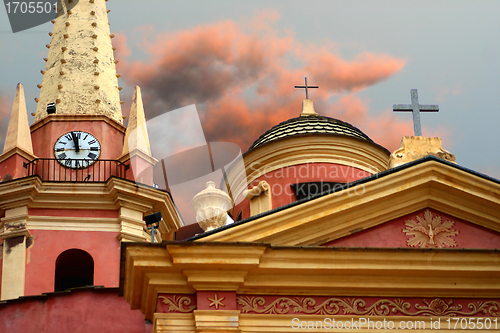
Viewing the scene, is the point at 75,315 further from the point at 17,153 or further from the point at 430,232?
the point at 430,232

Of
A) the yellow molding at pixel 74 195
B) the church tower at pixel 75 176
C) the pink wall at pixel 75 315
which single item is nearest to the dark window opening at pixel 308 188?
the church tower at pixel 75 176

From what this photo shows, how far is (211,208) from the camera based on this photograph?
49.8 ft

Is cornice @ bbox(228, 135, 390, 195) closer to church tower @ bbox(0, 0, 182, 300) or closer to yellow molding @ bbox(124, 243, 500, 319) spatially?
church tower @ bbox(0, 0, 182, 300)

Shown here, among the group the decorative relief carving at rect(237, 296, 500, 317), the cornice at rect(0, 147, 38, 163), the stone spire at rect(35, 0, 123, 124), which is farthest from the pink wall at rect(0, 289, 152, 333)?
the stone spire at rect(35, 0, 123, 124)

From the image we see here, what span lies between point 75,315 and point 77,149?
7367 mm

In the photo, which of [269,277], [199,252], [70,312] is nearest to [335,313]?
[269,277]

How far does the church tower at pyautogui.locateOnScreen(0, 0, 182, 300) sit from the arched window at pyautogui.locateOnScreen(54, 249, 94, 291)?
1.0 inches

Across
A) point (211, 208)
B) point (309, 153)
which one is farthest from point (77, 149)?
point (211, 208)

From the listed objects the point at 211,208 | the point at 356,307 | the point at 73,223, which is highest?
the point at 73,223

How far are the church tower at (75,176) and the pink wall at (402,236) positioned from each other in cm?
873

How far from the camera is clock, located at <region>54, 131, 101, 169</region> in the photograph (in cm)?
2433

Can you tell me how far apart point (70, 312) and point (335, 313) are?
6.98m

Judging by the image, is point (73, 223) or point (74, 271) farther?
point (74, 271)

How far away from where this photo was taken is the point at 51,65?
26922 millimetres
